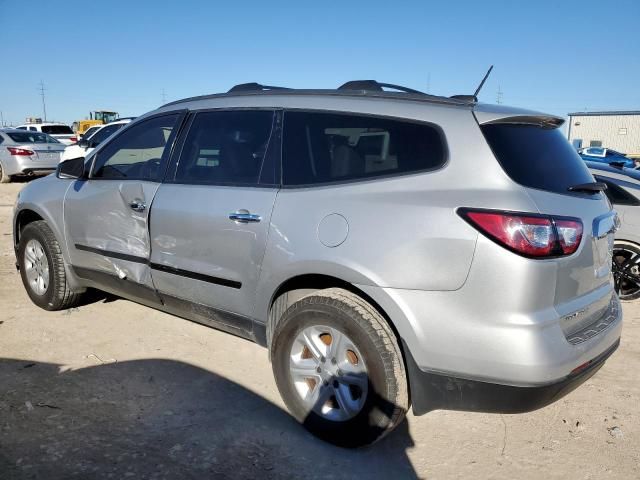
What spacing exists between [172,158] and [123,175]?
0.54 metres

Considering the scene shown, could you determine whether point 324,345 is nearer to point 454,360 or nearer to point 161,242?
point 454,360

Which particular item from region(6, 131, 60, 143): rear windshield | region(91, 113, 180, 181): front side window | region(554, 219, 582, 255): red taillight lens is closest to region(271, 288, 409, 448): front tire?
region(554, 219, 582, 255): red taillight lens

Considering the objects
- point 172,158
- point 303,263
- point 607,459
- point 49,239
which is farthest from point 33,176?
point 607,459

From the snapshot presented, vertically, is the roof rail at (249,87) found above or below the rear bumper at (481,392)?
above

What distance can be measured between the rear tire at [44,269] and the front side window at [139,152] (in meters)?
0.78

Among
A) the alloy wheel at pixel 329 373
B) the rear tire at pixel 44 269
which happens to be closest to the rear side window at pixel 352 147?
the alloy wheel at pixel 329 373

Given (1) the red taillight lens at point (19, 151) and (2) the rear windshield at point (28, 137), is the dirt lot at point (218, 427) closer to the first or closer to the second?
(1) the red taillight lens at point (19, 151)

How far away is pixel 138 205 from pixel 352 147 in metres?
1.61

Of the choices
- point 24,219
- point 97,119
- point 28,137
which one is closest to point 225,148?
point 24,219

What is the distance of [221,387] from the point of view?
10.8 feet

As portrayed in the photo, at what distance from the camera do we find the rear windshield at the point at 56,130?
22302 mm

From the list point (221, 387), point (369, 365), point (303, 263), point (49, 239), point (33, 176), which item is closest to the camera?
point (369, 365)

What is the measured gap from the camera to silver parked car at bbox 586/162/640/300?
512cm

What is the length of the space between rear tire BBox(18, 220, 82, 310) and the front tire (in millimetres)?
2362
